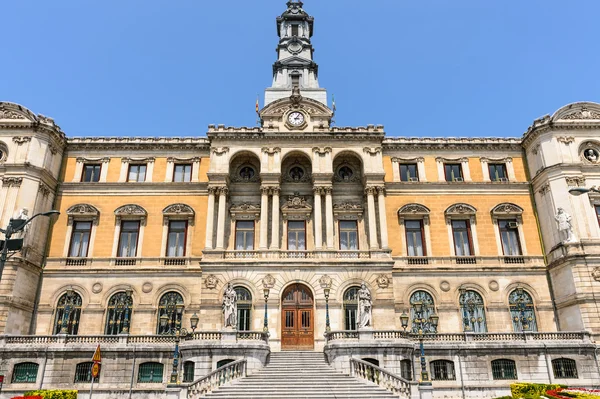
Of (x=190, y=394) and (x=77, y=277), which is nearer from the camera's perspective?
(x=190, y=394)

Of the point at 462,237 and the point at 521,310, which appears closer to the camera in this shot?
the point at 521,310

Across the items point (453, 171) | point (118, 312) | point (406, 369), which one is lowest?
point (406, 369)

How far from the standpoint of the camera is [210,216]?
109 feet

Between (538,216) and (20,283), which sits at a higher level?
(538,216)

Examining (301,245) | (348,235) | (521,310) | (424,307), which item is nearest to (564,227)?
(521,310)

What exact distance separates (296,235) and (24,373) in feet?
61.7

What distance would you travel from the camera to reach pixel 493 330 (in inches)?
1242

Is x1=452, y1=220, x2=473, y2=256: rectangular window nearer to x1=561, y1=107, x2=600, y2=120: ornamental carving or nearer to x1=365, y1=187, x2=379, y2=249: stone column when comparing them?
x1=365, y1=187, x2=379, y2=249: stone column

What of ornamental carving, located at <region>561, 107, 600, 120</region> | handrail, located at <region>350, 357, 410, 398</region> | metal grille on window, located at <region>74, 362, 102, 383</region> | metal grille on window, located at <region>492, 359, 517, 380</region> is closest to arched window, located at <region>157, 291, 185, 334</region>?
metal grille on window, located at <region>74, 362, 102, 383</region>

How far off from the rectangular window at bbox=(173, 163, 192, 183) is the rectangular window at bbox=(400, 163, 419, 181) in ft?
54.1

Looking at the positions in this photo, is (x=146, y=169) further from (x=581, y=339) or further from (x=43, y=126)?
(x=581, y=339)

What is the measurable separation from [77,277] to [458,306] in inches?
1045

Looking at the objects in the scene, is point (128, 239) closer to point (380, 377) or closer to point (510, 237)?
point (380, 377)

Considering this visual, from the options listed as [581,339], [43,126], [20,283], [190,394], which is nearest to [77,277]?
[20,283]
